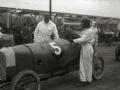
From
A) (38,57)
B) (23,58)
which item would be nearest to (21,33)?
(38,57)

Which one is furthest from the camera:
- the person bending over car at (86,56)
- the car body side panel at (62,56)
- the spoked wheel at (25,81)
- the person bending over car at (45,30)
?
the person bending over car at (45,30)

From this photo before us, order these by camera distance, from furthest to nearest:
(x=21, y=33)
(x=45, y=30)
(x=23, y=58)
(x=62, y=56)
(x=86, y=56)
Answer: (x=21, y=33) < (x=45, y=30) < (x=86, y=56) < (x=62, y=56) < (x=23, y=58)

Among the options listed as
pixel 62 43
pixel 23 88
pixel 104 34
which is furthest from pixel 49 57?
pixel 104 34

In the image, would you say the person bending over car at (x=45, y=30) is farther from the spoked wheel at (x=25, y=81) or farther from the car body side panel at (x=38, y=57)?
the spoked wheel at (x=25, y=81)

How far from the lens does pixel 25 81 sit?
3822mm

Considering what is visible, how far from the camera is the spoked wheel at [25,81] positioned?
3584 millimetres

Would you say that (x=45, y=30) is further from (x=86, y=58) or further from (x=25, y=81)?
(x=25, y=81)

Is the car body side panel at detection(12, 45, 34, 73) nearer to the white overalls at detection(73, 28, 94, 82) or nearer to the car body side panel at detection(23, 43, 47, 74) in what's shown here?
the car body side panel at detection(23, 43, 47, 74)

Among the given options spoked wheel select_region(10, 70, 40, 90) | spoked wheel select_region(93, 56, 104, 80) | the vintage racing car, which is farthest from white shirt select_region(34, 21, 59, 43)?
spoked wheel select_region(10, 70, 40, 90)

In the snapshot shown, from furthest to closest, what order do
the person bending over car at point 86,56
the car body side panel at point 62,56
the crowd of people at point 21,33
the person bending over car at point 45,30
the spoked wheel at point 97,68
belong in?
the crowd of people at point 21,33 < the person bending over car at point 45,30 < the spoked wheel at point 97,68 < the person bending over car at point 86,56 < the car body side panel at point 62,56

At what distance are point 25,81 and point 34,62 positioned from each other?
52cm

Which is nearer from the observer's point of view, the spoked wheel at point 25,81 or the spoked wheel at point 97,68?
the spoked wheel at point 25,81

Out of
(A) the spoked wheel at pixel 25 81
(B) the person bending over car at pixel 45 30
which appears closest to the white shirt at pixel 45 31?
(B) the person bending over car at pixel 45 30

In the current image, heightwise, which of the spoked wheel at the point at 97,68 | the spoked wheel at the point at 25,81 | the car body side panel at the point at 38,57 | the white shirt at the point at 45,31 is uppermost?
the white shirt at the point at 45,31
